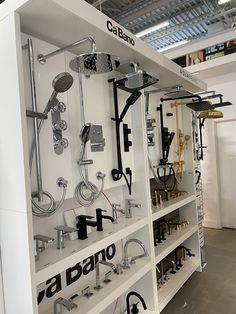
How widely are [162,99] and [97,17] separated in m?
1.58

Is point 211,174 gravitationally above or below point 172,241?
above

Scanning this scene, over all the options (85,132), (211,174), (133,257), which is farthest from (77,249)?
(211,174)

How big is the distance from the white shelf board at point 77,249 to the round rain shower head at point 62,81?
93 centimetres

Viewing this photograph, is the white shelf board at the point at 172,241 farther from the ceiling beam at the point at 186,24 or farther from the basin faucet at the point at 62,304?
the ceiling beam at the point at 186,24

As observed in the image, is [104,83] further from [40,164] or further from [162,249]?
[162,249]

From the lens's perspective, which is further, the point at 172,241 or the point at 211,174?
the point at 211,174

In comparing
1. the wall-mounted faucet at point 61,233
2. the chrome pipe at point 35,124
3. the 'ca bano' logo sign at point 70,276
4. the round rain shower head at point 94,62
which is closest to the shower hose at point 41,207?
the chrome pipe at point 35,124

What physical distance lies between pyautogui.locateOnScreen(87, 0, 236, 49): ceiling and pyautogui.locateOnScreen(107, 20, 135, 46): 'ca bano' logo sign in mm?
1438

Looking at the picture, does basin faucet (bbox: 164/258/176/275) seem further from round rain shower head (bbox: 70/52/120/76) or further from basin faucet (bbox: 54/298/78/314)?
round rain shower head (bbox: 70/52/120/76)

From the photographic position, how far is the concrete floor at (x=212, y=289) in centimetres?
254

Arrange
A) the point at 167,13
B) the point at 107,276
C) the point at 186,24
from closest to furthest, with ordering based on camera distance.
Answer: the point at 107,276 < the point at 167,13 < the point at 186,24

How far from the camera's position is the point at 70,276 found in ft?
5.82

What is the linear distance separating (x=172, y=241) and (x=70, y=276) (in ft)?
4.46

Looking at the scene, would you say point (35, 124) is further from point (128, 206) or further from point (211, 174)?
point (211, 174)
